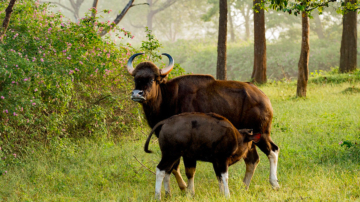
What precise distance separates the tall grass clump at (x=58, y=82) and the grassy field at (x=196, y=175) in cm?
43

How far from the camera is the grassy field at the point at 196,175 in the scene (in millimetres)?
5688

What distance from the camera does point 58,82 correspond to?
7973 millimetres

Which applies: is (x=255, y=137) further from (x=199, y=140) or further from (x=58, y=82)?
(x=58, y=82)

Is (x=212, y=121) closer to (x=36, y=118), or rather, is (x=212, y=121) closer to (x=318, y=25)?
(x=36, y=118)

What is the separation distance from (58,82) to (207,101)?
11.8 ft

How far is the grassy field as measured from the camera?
18.7 ft

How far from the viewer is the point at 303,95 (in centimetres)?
1412

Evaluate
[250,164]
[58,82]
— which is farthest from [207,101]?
[58,82]

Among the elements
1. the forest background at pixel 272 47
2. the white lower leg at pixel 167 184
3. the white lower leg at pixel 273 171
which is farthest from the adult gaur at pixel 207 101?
the forest background at pixel 272 47

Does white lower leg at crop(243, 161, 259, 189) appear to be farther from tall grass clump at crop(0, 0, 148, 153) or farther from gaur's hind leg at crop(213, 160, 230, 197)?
tall grass clump at crop(0, 0, 148, 153)

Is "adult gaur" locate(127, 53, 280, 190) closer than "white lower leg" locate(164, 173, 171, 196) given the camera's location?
No

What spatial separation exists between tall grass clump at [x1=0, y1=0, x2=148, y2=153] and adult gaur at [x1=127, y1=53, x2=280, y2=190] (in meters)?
2.64

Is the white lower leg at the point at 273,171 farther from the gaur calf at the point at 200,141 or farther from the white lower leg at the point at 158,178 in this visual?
the white lower leg at the point at 158,178

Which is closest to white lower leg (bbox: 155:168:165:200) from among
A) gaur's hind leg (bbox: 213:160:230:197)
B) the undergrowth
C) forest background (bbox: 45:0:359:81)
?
gaur's hind leg (bbox: 213:160:230:197)
